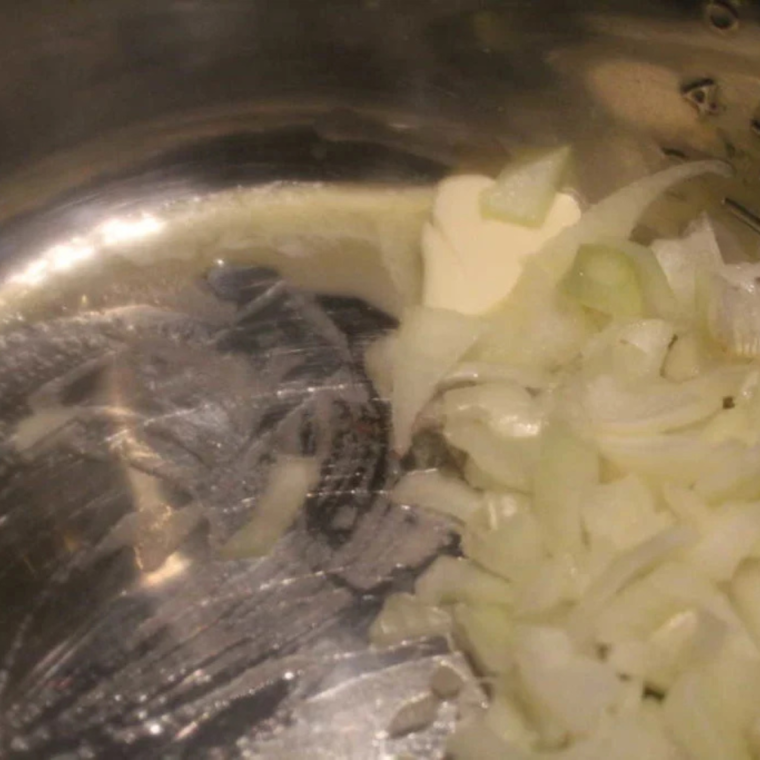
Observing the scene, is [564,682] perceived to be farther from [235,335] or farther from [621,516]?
[235,335]

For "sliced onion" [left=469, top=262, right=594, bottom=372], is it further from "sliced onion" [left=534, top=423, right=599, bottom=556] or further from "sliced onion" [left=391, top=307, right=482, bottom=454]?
"sliced onion" [left=534, top=423, right=599, bottom=556]

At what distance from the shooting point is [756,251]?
113 centimetres

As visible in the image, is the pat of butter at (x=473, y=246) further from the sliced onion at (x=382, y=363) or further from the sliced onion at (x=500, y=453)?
the sliced onion at (x=500, y=453)

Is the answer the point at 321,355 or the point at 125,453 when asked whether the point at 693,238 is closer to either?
the point at 321,355

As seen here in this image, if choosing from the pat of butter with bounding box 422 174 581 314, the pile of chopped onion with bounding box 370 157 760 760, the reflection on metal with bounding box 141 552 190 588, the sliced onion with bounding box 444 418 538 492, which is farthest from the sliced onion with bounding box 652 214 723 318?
the reflection on metal with bounding box 141 552 190 588

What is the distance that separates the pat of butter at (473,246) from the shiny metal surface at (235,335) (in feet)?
0.30

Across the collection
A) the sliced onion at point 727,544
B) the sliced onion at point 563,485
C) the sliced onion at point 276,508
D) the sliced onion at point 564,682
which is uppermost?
the sliced onion at point 276,508

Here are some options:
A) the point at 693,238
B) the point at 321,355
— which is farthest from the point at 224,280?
the point at 693,238

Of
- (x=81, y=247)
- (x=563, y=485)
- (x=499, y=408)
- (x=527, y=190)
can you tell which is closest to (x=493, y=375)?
(x=499, y=408)

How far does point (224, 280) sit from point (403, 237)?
0.67 ft

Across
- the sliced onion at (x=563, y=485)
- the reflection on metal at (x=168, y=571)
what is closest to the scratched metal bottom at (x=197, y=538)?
the reflection on metal at (x=168, y=571)

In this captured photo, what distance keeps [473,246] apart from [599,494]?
34 centimetres

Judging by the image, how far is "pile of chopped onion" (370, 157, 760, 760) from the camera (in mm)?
781

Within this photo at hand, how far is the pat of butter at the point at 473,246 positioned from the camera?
42.4 inches
